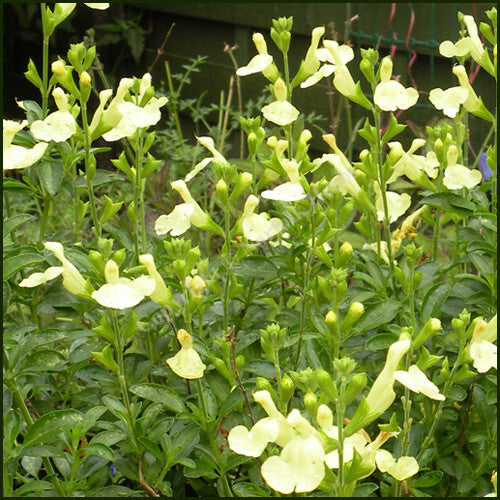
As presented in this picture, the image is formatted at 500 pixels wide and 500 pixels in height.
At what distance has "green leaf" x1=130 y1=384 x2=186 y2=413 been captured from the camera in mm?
1292

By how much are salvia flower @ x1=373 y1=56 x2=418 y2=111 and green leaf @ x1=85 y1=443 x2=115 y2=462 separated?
2.05 ft

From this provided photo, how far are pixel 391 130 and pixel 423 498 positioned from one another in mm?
531

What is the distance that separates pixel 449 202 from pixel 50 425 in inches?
27.2

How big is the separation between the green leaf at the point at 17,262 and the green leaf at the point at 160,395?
9.2 inches

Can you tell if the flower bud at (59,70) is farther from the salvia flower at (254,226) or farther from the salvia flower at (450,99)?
the salvia flower at (450,99)

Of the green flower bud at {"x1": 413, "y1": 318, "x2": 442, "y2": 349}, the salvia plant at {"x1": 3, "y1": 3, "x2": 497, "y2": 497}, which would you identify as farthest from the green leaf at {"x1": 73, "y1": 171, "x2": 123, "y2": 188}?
the green flower bud at {"x1": 413, "y1": 318, "x2": 442, "y2": 349}

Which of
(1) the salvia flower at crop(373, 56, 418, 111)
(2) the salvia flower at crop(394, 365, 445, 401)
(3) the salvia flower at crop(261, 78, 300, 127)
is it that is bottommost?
(2) the salvia flower at crop(394, 365, 445, 401)

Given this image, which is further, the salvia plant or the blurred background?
the blurred background

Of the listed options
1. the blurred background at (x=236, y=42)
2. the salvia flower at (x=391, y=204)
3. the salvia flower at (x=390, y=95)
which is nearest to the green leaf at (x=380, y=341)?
the salvia flower at (x=391, y=204)

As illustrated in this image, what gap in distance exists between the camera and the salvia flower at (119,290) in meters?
1.13

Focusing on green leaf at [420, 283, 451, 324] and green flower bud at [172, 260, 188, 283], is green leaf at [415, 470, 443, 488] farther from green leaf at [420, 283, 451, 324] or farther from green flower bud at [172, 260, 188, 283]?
Answer: green flower bud at [172, 260, 188, 283]

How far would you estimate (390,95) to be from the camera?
4.46 ft

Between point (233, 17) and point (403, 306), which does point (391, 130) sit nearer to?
point (403, 306)

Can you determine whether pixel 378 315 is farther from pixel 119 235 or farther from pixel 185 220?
pixel 119 235
